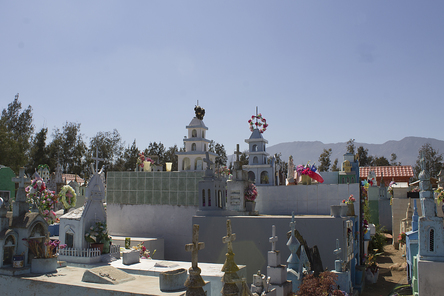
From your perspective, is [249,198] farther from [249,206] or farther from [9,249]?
[9,249]

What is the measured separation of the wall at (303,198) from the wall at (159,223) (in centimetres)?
447

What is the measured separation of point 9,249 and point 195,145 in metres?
18.3

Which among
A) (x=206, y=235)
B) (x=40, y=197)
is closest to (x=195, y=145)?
(x=206, y=235)

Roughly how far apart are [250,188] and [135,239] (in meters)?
7.41

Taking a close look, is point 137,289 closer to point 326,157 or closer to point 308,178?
point 308,178

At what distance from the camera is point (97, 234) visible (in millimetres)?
13656

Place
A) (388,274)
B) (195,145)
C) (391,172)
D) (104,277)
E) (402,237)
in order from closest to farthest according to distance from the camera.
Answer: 1. (104,277)
2. (388,274)
3. (402,237)
4. (195,145)
5. (391,172)

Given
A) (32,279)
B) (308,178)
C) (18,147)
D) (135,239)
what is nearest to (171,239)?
(135,239)

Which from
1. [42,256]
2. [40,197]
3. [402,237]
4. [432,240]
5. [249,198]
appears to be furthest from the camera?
[402,237]

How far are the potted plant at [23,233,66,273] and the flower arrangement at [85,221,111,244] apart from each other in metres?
1.58

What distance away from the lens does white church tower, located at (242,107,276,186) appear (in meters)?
27.3

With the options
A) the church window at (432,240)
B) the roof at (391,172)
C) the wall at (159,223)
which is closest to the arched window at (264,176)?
the wall at (159,223)

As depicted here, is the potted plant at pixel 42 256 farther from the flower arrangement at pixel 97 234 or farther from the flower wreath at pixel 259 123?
the flower wreath at pixel 259 123

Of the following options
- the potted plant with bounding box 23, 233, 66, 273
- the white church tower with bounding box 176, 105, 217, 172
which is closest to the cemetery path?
the potted plant with bounding box 23, 233, 66, 273
